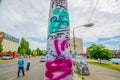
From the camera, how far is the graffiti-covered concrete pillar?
2246 mm

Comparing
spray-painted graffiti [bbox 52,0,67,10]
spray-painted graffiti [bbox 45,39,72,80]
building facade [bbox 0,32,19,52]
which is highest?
building facade [bbox 0,32,19,52]

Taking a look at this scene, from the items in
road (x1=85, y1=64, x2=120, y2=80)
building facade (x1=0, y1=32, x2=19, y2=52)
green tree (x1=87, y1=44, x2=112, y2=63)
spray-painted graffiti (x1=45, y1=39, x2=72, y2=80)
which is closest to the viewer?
spray-painted graffiti (x1=45, y1=39, x2=72, y2=80)

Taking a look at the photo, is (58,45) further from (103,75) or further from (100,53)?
(100,53)

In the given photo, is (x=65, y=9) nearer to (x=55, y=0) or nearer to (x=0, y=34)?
(x=55, y=0)

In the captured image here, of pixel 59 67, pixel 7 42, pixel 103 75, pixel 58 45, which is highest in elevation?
pixel 7 42

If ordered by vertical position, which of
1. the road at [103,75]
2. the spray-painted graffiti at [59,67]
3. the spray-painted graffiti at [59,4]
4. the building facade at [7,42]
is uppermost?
the building facade at [7,42]

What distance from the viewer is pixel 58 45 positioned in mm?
2342

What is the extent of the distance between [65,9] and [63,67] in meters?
0.99

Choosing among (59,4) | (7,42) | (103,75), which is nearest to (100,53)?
(103,75)

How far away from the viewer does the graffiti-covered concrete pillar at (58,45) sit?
2.25 m

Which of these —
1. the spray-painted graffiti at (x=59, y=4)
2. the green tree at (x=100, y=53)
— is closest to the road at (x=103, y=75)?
the spray-painted graffiti at (x=59, y=4)

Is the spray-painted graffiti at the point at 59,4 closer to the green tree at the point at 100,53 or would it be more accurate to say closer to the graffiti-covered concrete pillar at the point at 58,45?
the graffiti-covered concrete pillar at the point at 58,45

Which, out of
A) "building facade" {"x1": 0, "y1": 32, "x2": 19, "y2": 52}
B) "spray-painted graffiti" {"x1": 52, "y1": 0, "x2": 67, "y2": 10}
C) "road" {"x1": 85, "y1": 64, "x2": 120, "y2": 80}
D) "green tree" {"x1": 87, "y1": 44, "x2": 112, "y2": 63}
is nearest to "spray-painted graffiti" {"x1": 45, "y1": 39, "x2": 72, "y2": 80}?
"spray-painted graffiti" {"x1": 52, "y1": 0, "x2": 67, "y2": 10}

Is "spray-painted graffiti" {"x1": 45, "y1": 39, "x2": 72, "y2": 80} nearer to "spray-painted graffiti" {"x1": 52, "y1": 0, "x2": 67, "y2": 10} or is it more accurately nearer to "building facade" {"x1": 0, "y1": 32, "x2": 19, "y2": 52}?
"spray-painted graffiti" {"x1": 52, "y1": 0, "x2": 67, "y2": 10}
